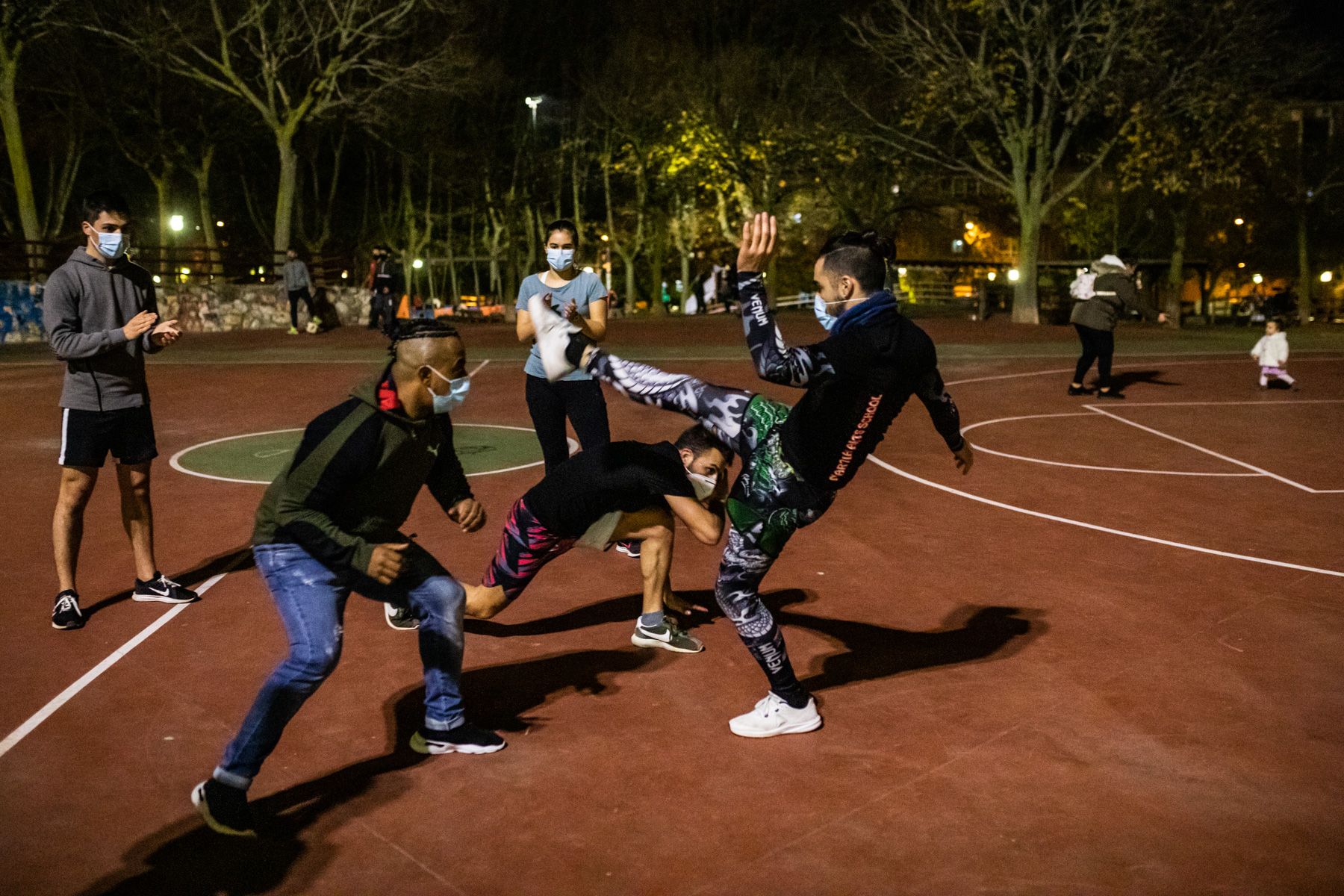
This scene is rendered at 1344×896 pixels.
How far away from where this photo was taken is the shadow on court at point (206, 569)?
712cm

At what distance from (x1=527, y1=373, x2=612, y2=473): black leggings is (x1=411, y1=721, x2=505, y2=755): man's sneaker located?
2730 millimetres

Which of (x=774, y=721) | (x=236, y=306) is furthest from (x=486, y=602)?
(x=236, y=306)

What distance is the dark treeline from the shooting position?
99.8ft

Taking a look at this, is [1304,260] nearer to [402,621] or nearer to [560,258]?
[560,258]

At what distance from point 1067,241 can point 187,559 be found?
6406cm

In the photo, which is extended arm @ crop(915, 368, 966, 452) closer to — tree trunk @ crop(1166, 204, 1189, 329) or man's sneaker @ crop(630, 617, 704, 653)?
man's sneaker @ crop(630, 617, 704, 653)

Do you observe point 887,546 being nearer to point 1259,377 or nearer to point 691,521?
point 691,521

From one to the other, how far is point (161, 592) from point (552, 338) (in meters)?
3.70

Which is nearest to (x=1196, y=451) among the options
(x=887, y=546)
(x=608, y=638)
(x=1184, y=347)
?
(x=887, y=546)

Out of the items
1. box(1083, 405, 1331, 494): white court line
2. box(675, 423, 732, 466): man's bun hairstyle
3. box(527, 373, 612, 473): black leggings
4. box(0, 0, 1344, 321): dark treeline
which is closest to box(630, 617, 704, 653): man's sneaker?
box(675, 423, 732, 466): man's bun hairstyle

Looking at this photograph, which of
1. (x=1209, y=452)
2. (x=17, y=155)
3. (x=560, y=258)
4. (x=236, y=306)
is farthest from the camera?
(x=236, y=306)

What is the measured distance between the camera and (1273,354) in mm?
17641

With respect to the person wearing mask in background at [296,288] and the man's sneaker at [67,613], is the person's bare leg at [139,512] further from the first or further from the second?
the person wearing mask in background at [296,288]

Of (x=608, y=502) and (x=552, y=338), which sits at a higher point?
(x=552, y=338)
